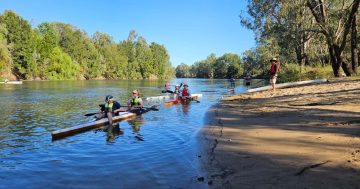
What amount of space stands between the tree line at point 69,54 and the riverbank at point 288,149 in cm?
7843

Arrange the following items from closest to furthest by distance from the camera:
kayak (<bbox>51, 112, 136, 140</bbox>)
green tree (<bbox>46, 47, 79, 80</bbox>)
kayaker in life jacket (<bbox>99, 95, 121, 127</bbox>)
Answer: kayak (<bbox>51, 112, 136, 140</bbox>)
kayaker in life jacket (<bbox>99, 95, 121, 127</bbox>)
green tree (<bbox>46, 47, 79, 80</bbox>)

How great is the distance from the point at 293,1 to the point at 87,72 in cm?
11098

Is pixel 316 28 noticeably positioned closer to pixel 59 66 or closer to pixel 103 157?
pixel 103 157

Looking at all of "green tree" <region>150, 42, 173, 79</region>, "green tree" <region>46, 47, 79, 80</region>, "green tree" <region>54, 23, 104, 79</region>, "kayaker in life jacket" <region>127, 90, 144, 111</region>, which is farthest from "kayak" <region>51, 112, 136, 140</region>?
"green tree" <region>150, 42, 173, 79</region>

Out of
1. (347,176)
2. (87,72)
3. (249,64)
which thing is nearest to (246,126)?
(347,176)

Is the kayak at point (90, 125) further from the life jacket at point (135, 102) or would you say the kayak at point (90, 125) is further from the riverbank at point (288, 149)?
the riverbank at point (288, 149)

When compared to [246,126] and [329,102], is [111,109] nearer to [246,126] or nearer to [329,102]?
[246,126]

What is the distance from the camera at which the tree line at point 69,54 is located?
88.7 metres

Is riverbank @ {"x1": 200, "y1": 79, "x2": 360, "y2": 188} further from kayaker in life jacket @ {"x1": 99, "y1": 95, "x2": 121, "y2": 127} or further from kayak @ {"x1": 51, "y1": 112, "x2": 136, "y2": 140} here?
kayak @ {"x1": 51, "y1": 112, "x2": 136, "y2": 140}

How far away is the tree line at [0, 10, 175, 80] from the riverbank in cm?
7843

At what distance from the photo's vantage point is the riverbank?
19.5 ft

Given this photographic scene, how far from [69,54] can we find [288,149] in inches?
4774

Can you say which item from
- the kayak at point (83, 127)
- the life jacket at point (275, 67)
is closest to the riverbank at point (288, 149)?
the kayak at point (83, 127)

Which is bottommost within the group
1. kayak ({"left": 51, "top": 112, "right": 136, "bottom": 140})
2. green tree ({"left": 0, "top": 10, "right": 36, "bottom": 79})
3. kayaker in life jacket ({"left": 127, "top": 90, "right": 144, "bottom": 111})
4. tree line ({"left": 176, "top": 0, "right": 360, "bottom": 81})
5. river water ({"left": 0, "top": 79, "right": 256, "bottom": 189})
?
river water ({"left": 0, "top": 79, "right": 256, "bottom": 189})
